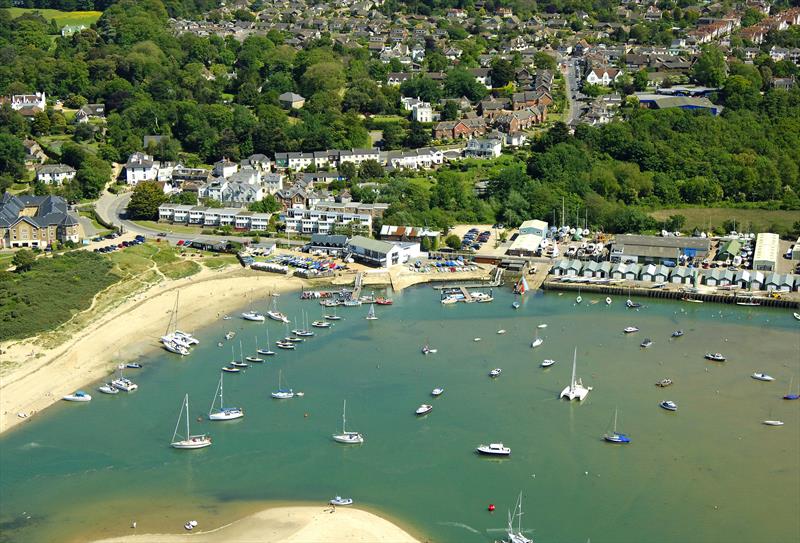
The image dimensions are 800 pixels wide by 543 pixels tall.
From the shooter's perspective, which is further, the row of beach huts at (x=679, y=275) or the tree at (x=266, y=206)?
the tree at (x=266, y=206)

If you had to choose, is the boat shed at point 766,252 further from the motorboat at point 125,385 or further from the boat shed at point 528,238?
the motorboat at point 125,385

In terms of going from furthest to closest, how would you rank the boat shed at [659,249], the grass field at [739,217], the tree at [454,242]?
the grass field at [739,217] < the tree at [454,242] < the boat shed at [659,249]

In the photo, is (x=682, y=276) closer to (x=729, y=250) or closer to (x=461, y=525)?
(x=729, y=250)

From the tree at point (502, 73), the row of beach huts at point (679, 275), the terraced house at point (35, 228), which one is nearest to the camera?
the row of beach huts at point (679, 275)

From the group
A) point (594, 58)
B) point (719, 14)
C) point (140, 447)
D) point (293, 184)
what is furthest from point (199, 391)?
point (719, 14)

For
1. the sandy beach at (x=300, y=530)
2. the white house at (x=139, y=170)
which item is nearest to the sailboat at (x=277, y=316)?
the sandy beach at (x=300, y=530)

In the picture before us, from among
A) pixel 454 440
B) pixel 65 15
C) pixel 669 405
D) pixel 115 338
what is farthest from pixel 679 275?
pixel 65 15

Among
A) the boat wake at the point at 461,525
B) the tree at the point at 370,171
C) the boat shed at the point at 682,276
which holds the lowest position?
the boat wake at the point at 461,525
